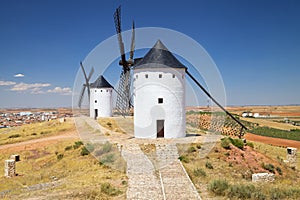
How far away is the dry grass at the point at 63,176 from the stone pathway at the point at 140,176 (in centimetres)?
33

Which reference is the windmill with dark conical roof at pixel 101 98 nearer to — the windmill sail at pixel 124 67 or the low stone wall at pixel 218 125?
the windmill sail at pixel 124 67

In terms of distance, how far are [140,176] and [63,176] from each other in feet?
12.0

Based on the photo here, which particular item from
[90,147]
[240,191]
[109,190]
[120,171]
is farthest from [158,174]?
[90,147]

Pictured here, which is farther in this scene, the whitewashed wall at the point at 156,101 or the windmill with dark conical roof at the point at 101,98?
the windmill with dark conical roof at the point at 101,98

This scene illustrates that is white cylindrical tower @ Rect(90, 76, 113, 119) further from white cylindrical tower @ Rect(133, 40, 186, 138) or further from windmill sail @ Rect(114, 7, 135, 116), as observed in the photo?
white cylindrical tower @ Rect(133, 40, 186, 138)

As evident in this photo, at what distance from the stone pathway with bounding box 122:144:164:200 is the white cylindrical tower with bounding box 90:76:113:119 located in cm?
1595

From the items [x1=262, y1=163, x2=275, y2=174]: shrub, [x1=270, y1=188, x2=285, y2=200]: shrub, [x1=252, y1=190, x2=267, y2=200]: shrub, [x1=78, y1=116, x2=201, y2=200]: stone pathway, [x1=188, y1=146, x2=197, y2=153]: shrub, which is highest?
[x1=188, y1=146, x2=197, y2=153]: shrub

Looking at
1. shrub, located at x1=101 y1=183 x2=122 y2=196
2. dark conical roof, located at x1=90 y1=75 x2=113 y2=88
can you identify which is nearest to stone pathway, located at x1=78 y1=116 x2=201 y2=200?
shrub, located at x1=101 y1=183 x2=122 y2=196

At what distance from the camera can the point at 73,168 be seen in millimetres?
11914

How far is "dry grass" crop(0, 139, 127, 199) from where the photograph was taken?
8.02 m

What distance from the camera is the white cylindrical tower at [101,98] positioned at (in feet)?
95.2

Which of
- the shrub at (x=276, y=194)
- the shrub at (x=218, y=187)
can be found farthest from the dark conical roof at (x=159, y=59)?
the shrub at (x=276, y=194)

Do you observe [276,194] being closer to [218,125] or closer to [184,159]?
Answer: [184,159]

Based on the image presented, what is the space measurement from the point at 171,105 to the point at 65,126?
1447 cm
